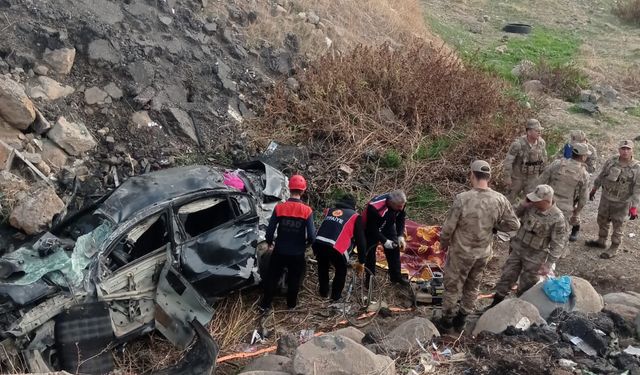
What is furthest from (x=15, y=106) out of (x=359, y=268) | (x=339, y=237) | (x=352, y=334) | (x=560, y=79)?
(x=560, y=79)

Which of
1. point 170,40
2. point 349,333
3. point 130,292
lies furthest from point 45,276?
point 170,40

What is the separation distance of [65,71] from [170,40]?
2072mm

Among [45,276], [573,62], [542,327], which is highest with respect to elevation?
[45,276]

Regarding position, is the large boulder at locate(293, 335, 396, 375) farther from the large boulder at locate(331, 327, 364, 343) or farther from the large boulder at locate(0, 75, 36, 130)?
the large boulder at locate(0, 75, 36, 130)

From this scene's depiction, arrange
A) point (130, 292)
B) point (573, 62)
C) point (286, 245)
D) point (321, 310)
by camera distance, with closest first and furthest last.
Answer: point (130, 292) < point (286, 245) < point (321, 310) < point (573, 62)

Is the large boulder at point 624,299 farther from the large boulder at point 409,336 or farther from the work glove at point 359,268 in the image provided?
the work glove at point 359,268

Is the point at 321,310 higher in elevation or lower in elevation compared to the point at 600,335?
lower

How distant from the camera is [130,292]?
5902 mm

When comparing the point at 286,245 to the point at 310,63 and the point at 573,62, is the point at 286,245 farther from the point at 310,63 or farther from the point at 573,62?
the point at 573,62

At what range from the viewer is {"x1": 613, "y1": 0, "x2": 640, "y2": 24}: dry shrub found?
2366cm

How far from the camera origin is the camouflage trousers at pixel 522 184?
8.62m

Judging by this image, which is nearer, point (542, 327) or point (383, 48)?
point (542, 327)

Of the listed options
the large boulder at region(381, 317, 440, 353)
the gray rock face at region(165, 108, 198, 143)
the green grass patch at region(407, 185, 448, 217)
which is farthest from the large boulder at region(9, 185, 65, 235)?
the green grass patch at region(407, 185, 448, 217)

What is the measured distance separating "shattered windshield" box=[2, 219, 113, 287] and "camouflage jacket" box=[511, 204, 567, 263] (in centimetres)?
416
